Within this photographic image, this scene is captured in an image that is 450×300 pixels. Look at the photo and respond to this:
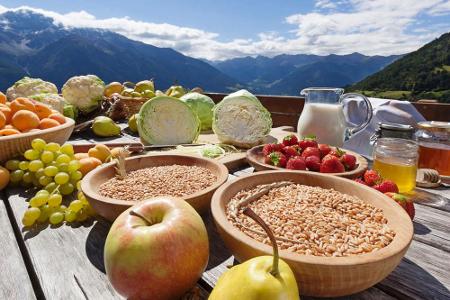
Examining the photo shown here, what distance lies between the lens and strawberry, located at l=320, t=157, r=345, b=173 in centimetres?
141

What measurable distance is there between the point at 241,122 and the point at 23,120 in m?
1.40

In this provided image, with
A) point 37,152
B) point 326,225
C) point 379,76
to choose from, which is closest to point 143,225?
point 326,225

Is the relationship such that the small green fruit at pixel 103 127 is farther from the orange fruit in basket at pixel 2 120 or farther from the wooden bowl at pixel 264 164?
the wooden bowl at pixel 264 164

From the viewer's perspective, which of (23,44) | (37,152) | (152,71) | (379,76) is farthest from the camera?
(23,44)

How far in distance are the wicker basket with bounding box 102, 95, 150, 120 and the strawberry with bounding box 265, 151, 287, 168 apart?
2023 mm

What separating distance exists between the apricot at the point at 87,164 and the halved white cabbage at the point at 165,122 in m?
0.82

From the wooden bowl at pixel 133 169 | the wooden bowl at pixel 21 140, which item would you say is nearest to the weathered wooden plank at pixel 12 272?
the wooden bowl at pixel 133 169

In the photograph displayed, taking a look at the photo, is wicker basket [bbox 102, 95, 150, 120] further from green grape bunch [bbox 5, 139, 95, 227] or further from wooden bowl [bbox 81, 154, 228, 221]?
wooden bowl [bbox 81, 154, 228, 221]

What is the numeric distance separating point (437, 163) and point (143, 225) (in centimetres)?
156

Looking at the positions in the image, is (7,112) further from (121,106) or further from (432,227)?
(432,227)

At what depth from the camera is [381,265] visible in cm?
69

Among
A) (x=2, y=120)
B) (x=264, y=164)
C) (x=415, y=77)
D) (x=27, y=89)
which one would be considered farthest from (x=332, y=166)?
(x=415, y=77)

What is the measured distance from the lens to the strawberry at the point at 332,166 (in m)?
1.41

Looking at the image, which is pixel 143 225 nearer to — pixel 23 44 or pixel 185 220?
pixel 185 220
